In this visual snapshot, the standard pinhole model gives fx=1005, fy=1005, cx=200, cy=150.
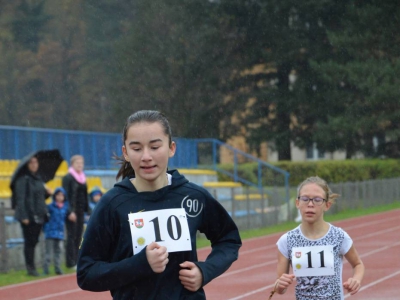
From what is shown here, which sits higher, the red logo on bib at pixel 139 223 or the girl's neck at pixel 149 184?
the girl's neck at pixel 149 184

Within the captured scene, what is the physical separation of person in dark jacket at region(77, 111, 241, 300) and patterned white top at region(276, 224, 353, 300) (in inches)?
70.4

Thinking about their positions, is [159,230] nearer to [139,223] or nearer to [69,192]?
[139,223]

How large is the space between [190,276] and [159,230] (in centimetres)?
23

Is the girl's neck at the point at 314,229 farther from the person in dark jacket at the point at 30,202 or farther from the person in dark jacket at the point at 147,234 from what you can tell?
the person in dark jacket at the point at 30,202

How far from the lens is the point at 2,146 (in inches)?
882

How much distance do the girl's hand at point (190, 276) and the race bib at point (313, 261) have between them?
195 centimetres

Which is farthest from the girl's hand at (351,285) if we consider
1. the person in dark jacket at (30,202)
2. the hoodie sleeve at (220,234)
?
the person in dark jacket at (30,202)

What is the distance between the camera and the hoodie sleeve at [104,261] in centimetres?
404

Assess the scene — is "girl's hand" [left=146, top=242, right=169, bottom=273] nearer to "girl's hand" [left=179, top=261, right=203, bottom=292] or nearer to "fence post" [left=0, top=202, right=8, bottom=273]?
"girl's hand" [left=179, top=261, right=203, bottom=292]

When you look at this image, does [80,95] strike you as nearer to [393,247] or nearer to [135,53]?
[135,53]

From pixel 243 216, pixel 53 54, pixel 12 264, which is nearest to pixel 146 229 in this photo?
pixel 12 264

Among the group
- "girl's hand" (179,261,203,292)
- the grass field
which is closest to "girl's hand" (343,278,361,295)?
"girl's hand" (179,261,203,292)

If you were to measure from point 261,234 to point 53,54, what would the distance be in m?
35.1

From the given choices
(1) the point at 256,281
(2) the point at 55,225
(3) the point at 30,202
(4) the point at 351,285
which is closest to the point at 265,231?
(2) the point at 55,225
